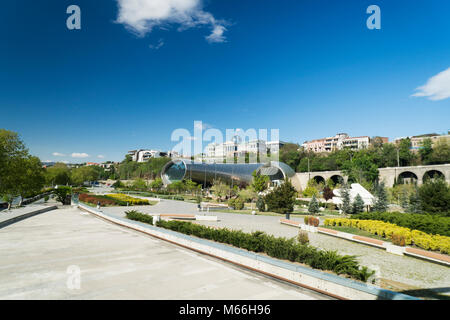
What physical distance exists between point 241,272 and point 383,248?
7.38m

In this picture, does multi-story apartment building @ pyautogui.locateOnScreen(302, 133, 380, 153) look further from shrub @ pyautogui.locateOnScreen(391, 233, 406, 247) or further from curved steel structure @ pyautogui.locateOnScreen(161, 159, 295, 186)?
shrub @ pyautogui.locateOnScreen(391, 233, 406, 247)

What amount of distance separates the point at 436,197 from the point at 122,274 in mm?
18899

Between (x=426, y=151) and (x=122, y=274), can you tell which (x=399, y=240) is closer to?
(x=122, y=274)

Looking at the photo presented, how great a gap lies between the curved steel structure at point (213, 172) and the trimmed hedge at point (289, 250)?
51.9 metres

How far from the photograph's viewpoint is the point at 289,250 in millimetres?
7305

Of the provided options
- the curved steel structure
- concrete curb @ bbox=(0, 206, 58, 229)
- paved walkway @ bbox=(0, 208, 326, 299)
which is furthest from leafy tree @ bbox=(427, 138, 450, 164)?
concrete curb @ bbox=(0, 206, 58, 229)

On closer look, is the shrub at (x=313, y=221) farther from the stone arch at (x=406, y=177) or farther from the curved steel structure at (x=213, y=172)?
the stone arch at (x=406, y=177)

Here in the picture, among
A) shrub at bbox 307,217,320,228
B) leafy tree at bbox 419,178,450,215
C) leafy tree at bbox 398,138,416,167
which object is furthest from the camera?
leafy tree at bbox 398,138,416,167

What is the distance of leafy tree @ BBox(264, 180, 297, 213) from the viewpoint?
803 inches

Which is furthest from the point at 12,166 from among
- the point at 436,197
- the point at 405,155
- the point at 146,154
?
the point at 146,154

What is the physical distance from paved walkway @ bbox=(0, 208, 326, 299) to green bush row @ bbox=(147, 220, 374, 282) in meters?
1.08
